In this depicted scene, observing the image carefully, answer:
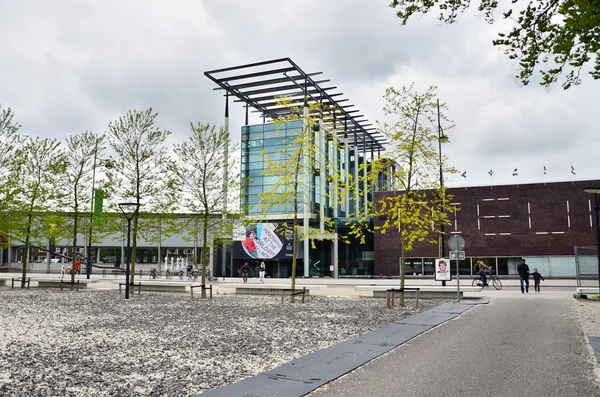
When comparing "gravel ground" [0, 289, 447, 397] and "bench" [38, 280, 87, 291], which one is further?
"bench" [38, 280, 87, 291]

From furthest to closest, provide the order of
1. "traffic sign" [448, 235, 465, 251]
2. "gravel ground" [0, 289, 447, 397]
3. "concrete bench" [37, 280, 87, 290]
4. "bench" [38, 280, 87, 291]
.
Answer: "concrete bench" [37, 280, 87, 290] → "bench" [38, 280, 87, 291] → "traffic sign" [448, 235, 465, 251] → "gravel ground" [0, 289, 447, 397]

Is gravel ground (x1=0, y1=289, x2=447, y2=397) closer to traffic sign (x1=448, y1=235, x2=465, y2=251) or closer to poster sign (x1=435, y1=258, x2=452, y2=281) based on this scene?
traffic sign (x1=448, y1=235, x2=465, y2=251)

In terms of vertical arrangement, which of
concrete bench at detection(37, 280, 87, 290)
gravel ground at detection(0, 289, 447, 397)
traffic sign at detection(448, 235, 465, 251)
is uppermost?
traffic sign at detection(448, 235, 465, 251)

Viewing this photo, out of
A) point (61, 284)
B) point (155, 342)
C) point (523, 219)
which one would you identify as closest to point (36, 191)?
point (61, 284)

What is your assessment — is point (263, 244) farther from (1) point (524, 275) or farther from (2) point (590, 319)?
(2) point (590, 319)

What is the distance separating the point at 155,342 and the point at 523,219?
4684 cm

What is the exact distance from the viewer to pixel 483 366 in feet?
27.1

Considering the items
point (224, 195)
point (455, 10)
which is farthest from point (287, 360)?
point (224, 195)

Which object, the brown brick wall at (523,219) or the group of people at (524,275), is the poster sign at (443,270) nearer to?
the group of people at (524,275)

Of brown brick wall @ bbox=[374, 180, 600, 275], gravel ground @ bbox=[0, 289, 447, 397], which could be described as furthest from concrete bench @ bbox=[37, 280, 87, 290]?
brown brick wall @ bbox=[374, 180, 600, 275]

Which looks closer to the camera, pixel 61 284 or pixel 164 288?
pixel 164 288

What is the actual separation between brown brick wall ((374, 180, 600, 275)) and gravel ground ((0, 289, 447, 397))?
34704 mm

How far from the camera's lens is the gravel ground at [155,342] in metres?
7.40

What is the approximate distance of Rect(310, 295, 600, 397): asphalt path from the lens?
22.5 ft
